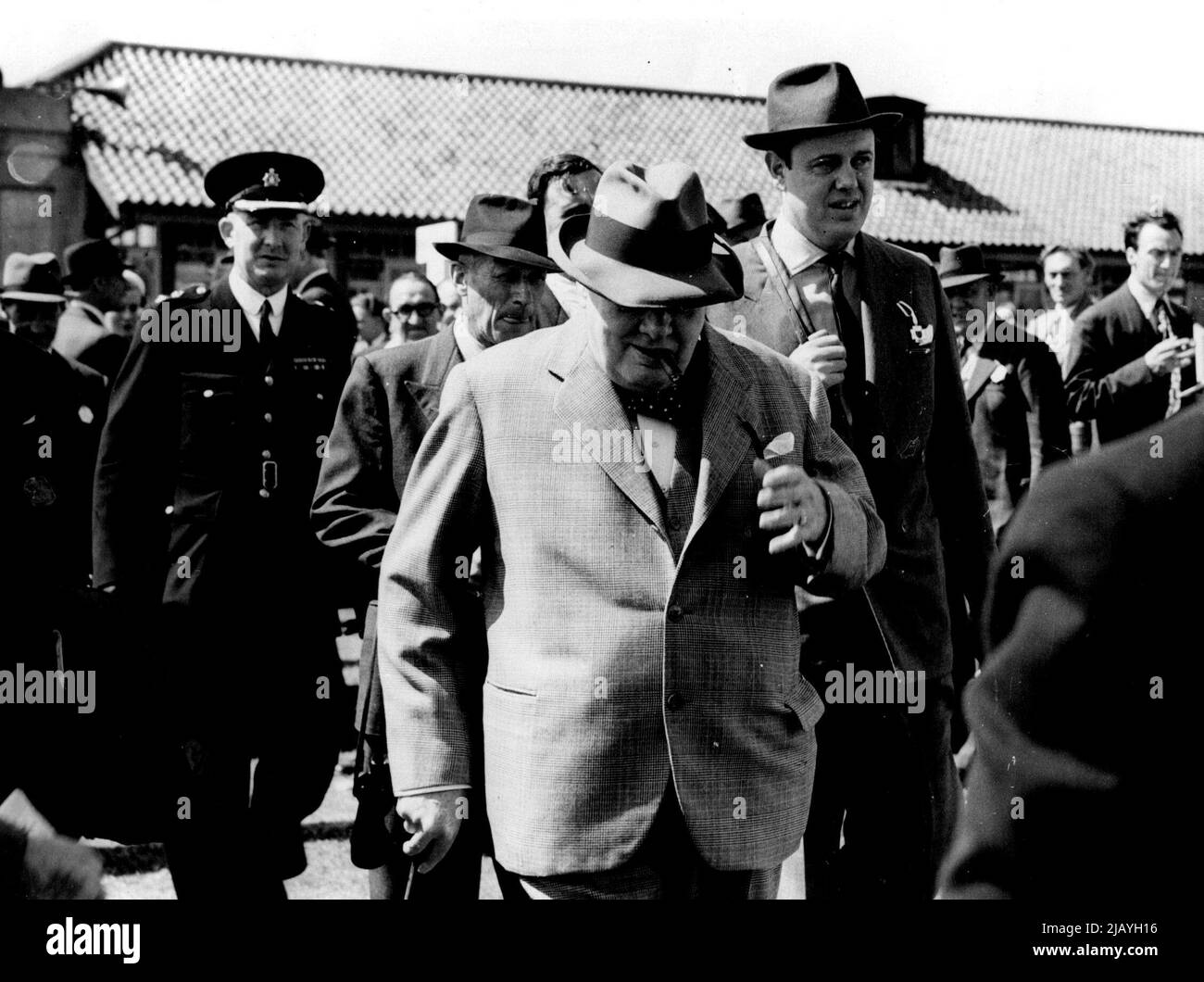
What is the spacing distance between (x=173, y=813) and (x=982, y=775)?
3.22 metres

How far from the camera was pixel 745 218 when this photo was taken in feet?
21.2

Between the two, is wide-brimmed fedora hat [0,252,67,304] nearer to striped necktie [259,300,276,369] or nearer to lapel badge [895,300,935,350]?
striped necktie [259,300,276,369]

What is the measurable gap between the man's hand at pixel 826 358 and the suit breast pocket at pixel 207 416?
1.90 meters

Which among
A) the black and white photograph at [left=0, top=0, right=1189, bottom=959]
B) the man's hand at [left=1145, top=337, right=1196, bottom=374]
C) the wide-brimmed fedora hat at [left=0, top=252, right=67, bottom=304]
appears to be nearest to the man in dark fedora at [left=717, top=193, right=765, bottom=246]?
the black and white photograph at [left=0, top=0, right=1189, bottom=959]

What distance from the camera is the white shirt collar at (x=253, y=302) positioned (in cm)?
473

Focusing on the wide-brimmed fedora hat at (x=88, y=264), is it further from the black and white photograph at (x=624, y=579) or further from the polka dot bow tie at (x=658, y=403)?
the polka dot bow tie at (x=658, y=403)

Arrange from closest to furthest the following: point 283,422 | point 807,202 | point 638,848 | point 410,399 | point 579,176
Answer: point 638,848 → point 807,202 → point 410,399 → point 283,422 → point 579,176

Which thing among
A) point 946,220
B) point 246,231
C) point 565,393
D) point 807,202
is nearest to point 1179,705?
point 565,393

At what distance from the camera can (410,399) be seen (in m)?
4.07

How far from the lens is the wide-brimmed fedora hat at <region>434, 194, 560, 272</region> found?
423 centimetres

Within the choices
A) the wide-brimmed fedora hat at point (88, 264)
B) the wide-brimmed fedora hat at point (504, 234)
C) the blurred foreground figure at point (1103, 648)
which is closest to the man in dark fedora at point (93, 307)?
the wide-brimmed fedora hat at point (88, 264)

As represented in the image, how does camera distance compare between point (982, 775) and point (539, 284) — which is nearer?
point (982, 775)

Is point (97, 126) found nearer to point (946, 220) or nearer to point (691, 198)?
point (946, 220)

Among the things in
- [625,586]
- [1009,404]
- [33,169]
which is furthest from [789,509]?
[33,169]
